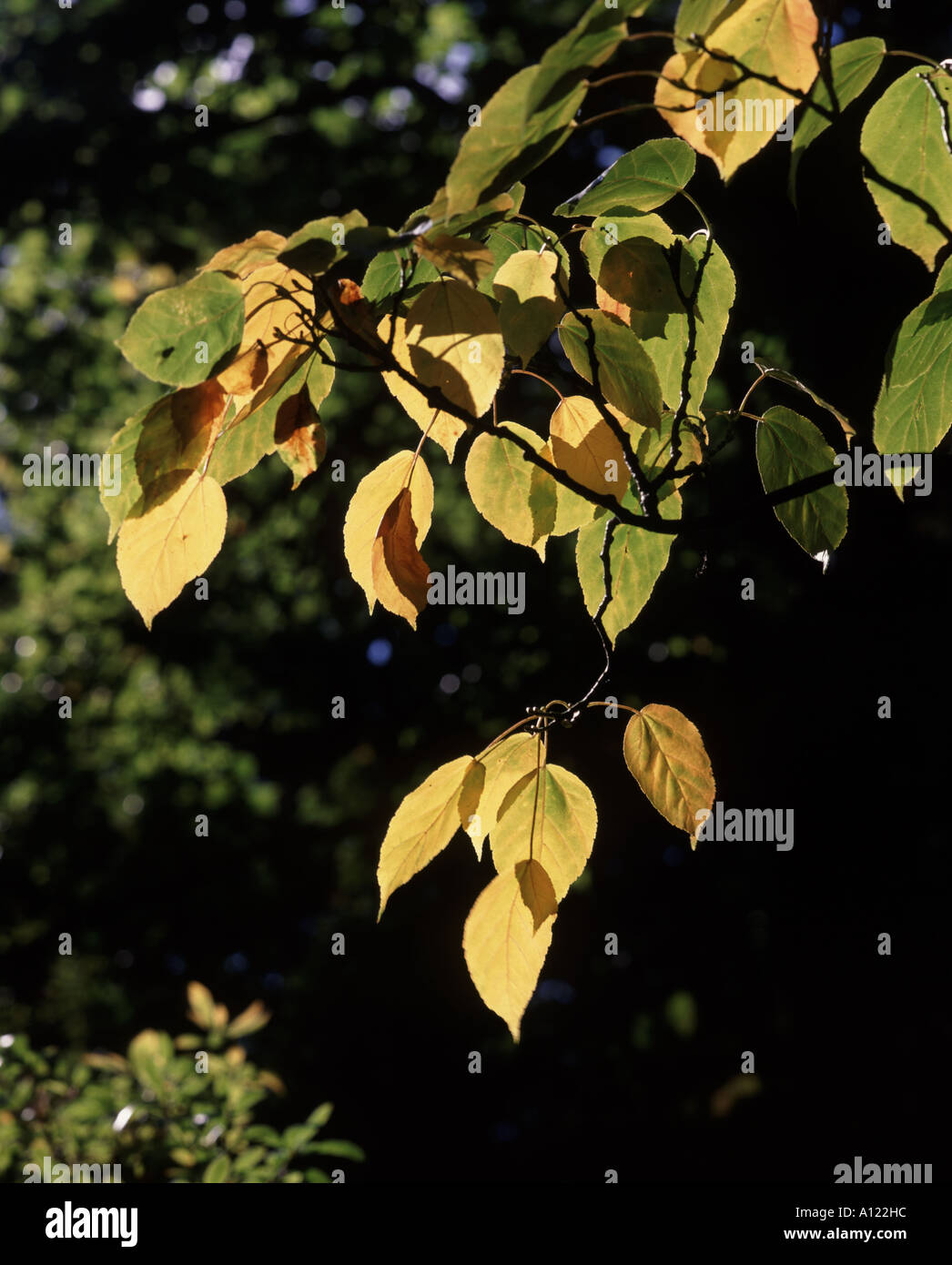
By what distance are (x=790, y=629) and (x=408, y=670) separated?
5.31ft

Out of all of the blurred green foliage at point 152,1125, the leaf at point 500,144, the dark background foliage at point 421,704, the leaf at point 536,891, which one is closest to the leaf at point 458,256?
the leaf at point 500,144

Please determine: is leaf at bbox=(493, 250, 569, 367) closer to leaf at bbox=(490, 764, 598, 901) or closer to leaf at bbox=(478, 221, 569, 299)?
leaf at bbox=(478, 221, 569, 299)

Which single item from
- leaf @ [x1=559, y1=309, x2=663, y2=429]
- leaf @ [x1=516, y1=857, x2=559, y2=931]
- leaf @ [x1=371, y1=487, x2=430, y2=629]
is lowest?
leaf @ [x1=516, y1=857, x2=559, y2=931]

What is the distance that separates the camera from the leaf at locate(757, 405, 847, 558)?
0.75 metres

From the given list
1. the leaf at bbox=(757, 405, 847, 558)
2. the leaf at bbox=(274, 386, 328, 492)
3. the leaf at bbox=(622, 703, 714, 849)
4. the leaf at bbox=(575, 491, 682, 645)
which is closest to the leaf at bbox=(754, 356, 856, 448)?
the leaf at bbox=(757, 405, 847, 558)

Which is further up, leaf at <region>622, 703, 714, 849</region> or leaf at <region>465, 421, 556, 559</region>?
leaf at <region>465, 421, 556, 559</region>

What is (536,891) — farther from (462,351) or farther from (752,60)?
(752,60)

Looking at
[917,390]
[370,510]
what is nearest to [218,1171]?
[370,510]

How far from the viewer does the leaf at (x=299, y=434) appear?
0.65 m

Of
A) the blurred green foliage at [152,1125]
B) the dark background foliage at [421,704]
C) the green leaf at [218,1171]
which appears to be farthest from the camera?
the dark background foliage at [421,704]

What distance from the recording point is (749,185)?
3496 millimetres

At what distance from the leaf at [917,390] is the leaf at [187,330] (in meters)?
0.46

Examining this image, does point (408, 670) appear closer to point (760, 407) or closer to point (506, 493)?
point (760, 407)

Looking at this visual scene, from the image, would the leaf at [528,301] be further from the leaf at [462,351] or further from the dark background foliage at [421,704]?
the dark background foliage at [421,704]
